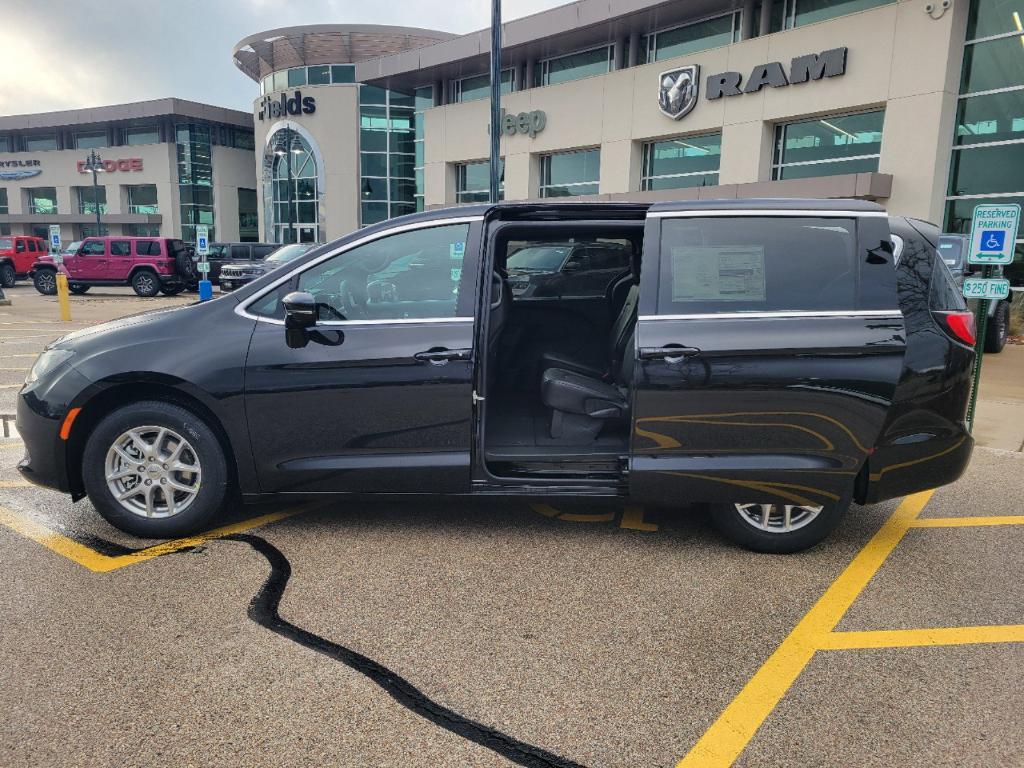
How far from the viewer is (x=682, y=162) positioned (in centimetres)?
2308

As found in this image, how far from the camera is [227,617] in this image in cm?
318

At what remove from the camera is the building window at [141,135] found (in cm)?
5538

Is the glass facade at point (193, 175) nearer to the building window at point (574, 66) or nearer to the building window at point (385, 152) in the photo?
the building window at point (385, 152)

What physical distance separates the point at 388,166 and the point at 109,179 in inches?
1226

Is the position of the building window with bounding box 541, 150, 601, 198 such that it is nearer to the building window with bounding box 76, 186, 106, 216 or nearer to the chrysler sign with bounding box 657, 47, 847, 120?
the chrysler sign with bounding box 657, 47, 847, 120

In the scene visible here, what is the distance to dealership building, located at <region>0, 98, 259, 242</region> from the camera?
54.4 meters

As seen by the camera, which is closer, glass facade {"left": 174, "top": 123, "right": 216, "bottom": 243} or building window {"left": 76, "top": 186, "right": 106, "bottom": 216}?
glass facade {"left": 174, "top": 123, "right": 216, "bottom": 243}

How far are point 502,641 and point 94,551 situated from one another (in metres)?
2.27

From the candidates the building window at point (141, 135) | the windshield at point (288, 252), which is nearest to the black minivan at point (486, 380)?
the windshield at point (288, 252)

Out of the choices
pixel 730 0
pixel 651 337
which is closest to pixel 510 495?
pixel 651 337

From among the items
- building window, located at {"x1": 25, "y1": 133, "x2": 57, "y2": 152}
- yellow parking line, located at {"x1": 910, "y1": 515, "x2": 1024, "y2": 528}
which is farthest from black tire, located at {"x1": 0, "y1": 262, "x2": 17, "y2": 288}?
building window, located at {"x1": 25, "y1": 133, "x2": 57, "y2": 152}

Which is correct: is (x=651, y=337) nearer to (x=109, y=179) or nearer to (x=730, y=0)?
(x=730, y=0)

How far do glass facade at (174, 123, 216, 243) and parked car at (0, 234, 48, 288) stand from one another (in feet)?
84.8

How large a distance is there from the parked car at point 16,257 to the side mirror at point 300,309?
2979cm
